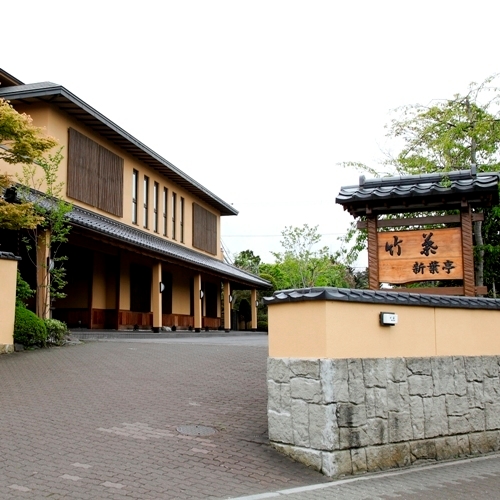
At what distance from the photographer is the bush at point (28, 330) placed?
1391cm

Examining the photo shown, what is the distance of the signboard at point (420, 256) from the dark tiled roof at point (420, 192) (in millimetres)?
459

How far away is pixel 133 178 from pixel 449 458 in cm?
2089

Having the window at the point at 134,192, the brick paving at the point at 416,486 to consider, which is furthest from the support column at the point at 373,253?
the window at the point at 134,192

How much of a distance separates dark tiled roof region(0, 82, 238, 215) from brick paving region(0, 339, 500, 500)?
11.7 m

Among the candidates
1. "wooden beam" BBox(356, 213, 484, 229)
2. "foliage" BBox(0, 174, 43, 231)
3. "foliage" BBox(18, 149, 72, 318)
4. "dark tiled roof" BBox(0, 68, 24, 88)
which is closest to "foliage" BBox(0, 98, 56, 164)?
"foliage" BBox(0, 174, 43, 231)

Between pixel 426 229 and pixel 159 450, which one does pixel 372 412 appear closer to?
pixel 159 450

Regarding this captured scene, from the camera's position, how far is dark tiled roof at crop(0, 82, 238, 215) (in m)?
19.6

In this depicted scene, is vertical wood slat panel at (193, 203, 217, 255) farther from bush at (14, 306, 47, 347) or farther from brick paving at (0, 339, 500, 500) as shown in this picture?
brick paving at (0, 339, 500, 500)

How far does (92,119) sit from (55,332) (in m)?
9.44

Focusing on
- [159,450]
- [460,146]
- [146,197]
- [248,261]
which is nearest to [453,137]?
[460,146]

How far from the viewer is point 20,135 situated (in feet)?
44.4

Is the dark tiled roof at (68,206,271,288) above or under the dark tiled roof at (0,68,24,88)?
under

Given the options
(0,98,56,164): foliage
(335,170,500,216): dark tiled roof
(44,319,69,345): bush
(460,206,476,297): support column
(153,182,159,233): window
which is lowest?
(44,319,69,345): bush

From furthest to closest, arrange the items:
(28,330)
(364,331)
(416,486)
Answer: (28,330) → (364,331) → (416,486)
